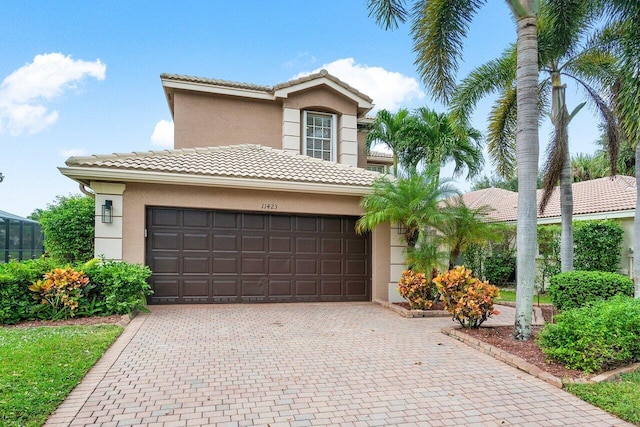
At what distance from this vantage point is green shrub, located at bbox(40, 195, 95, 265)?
39.8 feet

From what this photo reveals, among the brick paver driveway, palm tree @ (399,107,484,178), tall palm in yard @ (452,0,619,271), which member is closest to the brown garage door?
the brick paver driveway

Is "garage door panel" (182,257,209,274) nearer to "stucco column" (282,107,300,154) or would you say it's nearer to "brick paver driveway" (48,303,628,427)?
"brick paver driveway" (48,303,628,427)

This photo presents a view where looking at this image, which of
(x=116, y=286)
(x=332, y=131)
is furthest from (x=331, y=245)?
(x=116, y=286)

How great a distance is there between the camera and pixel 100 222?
32.0 feet

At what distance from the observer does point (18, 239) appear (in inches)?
706

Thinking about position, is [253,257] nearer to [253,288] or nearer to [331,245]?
[253,288]

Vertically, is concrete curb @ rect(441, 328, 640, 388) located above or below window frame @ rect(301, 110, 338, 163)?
below

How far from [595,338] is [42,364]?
728cm

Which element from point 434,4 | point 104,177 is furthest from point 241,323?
point 434,4

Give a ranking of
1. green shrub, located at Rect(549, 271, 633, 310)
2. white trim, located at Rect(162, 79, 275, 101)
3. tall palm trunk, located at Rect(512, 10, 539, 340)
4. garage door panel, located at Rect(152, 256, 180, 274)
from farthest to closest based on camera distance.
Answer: white trim, located at Rect(162, 79, 275, 101), garage door panel, located at Rect(152, 256, 180, 274), green shrub, located at Rect(549, 271, 633, 310), tall palm trunk, located at Rect(512, 10, 539, 340)

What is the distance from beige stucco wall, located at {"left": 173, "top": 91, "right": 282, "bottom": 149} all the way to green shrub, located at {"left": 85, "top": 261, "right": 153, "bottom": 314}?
6381mm

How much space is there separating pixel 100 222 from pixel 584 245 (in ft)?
51.9

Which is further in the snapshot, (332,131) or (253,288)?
(332,131)

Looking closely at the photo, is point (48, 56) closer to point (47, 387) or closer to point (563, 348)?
point (47, 387)
